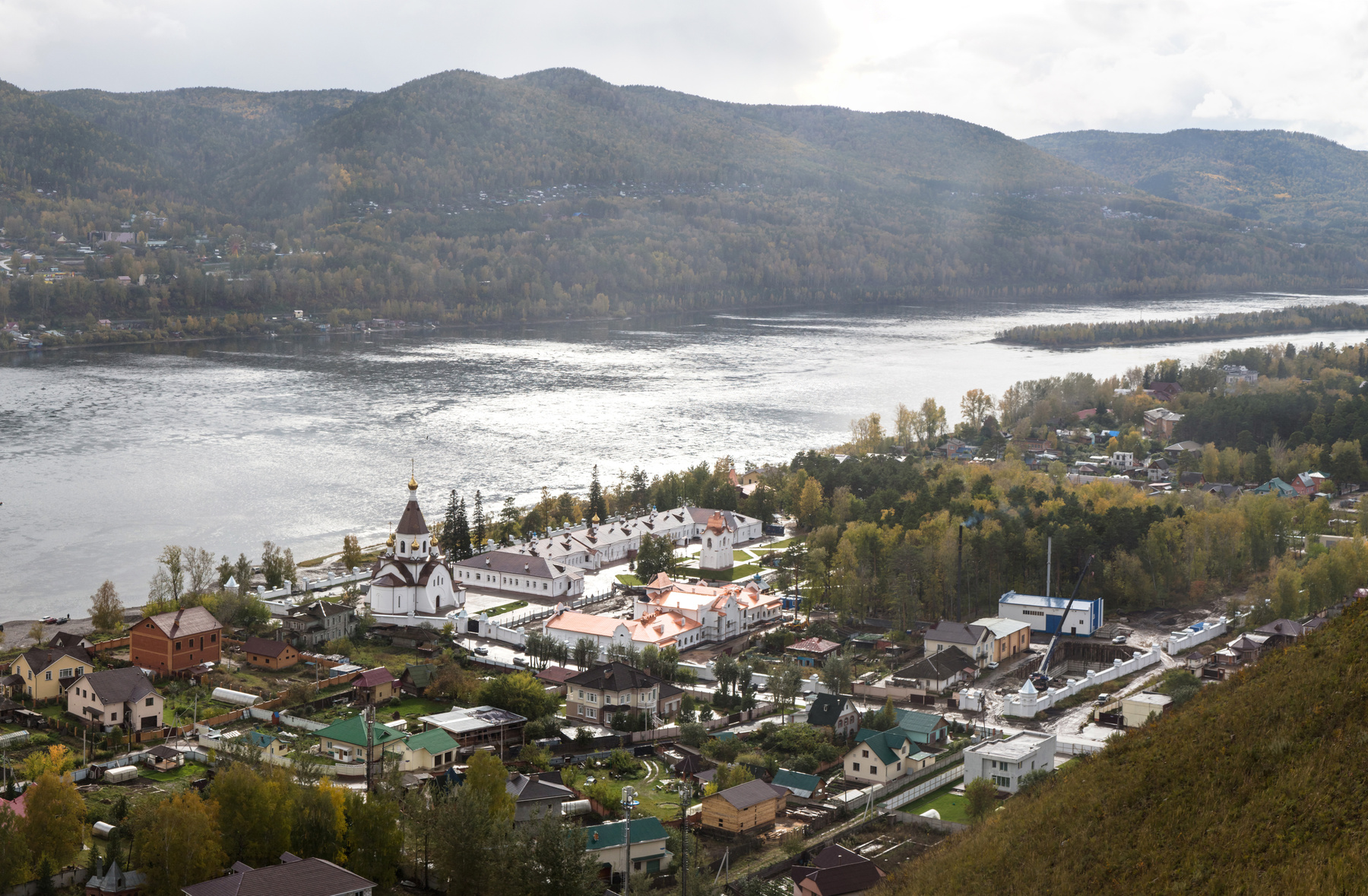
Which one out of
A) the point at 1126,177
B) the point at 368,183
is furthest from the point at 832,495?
the point at 1126,177

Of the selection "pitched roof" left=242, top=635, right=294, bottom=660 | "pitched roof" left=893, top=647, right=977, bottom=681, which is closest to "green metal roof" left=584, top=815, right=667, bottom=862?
"pitched roof" left=893, top=647, right=977, bottom=681

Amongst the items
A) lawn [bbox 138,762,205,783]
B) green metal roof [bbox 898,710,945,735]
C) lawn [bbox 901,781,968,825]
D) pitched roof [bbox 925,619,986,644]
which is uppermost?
lawn [bbox 138,762,205,783]

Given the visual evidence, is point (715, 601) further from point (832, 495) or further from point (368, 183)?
point (368, 183)

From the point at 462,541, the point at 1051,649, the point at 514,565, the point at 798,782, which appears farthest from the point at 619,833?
the point at 462,541

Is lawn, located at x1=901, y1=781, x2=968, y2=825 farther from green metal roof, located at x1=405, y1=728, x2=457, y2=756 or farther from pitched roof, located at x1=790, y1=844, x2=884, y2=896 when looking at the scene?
green metal roof, located at x1=405, y1=728, x2=457, y2=756

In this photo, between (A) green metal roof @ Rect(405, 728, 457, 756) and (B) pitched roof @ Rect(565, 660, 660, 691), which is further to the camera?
(B) pitched roof @ Rect(565, 660, 660, 691)
